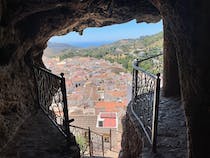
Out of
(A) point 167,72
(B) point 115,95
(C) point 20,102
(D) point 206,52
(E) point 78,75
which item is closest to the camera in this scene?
(D) point 206,52

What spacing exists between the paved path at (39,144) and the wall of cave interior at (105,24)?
23 cm

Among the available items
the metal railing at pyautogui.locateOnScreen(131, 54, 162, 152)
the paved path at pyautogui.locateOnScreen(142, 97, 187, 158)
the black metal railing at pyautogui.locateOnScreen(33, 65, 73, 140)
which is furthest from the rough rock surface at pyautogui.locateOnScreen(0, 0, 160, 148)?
the paved path at pyautogui.locateOnScreen(142, 97, 187, 158)

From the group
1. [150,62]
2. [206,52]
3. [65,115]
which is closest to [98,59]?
[150,62]

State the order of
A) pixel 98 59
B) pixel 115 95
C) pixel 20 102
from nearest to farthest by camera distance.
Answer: pixel 20 102, pixel 115 95, pixel 98 59

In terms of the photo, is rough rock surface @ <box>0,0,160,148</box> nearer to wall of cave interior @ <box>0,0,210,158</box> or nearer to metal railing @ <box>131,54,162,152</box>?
wall of cave interior @ <box>0,0,210,158</box>

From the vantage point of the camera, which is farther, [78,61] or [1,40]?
[78,61]

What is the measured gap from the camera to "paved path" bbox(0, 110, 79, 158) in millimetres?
4731

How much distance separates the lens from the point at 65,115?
502 centimetres

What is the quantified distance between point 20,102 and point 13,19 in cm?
196

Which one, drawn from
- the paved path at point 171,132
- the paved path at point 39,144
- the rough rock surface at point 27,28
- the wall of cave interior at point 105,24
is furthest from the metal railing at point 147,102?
the rough rock surface at point 27,28

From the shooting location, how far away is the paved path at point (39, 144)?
4731 mm

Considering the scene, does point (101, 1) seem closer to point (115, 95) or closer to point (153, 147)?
point (153, 147)

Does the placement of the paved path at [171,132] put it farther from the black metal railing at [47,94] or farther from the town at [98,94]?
the town at [98,94]

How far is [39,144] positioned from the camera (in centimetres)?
510
